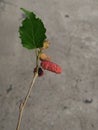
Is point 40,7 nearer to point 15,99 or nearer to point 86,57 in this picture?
point 86,57

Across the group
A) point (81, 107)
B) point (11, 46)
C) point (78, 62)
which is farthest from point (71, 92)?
point (11, 46)

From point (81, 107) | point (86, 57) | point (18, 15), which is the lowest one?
point (81, 107)

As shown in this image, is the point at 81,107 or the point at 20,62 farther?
the point at 20,62

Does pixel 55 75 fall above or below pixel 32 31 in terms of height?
below

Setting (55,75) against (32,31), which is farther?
(55,75)

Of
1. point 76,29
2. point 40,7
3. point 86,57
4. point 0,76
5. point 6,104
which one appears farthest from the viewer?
point 40,7
